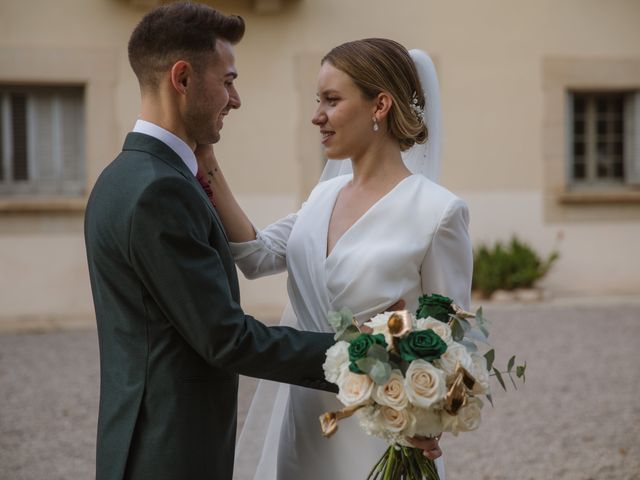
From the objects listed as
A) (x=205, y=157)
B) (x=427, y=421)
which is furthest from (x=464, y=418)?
(x=205, y=157)

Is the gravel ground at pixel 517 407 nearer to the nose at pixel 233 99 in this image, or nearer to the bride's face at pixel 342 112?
the bride's face at pixel 342 112

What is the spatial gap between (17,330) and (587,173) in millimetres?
7146

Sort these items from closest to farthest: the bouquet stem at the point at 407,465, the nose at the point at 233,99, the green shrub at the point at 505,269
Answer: the bouquet stem at the point at 407,465, the nose at the point at 233,99, the green shrub at the point at 505,269

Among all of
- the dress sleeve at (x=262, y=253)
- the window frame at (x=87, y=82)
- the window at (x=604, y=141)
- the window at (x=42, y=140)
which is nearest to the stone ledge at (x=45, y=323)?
the window frame at (x=87, y=82)

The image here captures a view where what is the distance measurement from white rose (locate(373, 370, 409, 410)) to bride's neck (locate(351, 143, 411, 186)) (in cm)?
83

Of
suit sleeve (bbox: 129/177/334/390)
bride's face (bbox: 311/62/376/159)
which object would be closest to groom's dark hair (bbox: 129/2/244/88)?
suit sleeve (bbox: 129/177/334/390)

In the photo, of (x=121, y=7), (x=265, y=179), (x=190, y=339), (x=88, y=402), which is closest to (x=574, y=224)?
(x=265, y=179)

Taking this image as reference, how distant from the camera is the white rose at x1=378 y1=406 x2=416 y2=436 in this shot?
1958 mm

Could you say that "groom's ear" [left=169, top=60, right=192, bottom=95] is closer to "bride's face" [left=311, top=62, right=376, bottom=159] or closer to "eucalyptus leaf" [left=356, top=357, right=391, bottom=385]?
"bride's face" [left=311, top=62, right=376, bottom=159]

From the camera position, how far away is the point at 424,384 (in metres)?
1.93

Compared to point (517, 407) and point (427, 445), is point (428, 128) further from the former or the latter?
point (517, 407)

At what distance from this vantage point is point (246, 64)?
10320 mm

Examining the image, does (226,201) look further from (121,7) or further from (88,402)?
(121,7)

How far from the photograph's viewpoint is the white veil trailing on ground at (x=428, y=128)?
8.99ft
